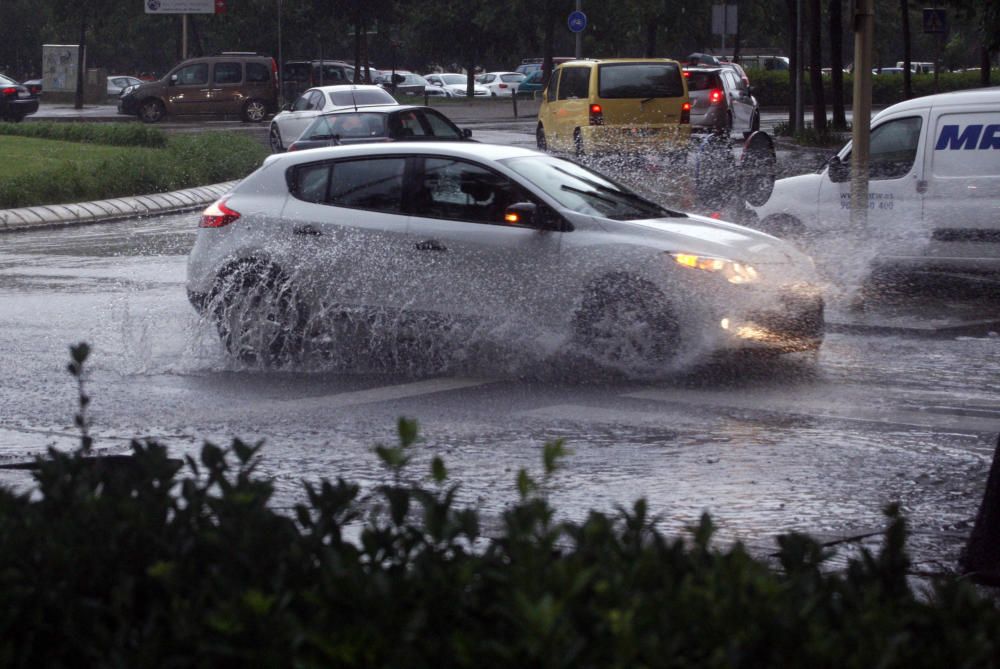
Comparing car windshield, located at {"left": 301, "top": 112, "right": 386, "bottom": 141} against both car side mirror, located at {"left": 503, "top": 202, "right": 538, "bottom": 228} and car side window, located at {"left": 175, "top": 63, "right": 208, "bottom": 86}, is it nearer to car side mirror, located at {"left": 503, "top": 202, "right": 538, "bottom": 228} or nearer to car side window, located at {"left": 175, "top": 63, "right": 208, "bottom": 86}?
car side mirror, located at {"left": 503, "top": 202, "right": 538, "bottom": 228}

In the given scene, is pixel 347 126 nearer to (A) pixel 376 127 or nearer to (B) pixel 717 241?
(A) pixel 376 127

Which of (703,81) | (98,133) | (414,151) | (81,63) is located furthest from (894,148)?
(81,63)

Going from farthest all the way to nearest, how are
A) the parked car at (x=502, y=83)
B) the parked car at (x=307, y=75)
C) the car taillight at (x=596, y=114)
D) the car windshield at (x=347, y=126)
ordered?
1. the parked car at (x=502, y=83)
2. the parked car at (x=307, y=75)
3. the car taillight at (x=596, y=114)
4. the car windshield at (x=347, y=126)

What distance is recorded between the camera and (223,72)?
44656 millimetres

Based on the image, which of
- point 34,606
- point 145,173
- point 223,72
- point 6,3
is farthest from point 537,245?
point 6,3

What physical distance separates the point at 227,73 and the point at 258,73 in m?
0.93

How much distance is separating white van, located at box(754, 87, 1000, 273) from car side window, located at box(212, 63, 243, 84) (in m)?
33.2

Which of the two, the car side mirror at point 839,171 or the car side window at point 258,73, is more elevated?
the car side window at point 258,73

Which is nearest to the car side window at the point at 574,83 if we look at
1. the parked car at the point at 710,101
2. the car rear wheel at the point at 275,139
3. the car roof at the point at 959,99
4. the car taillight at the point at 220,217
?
the parked car at the point at 710,101

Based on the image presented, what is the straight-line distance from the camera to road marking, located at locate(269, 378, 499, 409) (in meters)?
8.72

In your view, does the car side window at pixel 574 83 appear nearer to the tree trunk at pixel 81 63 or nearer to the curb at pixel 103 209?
the curb at pixel 103 209

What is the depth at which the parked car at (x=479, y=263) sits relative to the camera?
9.23 metres

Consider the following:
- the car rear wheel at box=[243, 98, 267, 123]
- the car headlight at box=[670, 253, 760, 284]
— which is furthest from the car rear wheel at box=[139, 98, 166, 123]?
the car headlight at box=[670, 253, 760, 284]

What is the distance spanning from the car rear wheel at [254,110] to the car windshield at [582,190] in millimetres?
35491
